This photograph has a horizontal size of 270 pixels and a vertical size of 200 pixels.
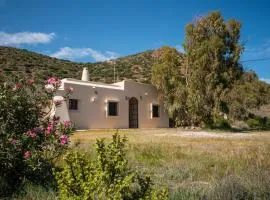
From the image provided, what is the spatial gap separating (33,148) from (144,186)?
231 cm

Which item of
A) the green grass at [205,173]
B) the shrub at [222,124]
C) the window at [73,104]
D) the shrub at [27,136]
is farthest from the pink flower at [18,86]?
the shrub at [222,124]

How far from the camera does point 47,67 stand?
51.0 meters

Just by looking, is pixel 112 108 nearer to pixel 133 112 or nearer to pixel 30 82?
pixel 133 112

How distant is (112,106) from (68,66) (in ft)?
106

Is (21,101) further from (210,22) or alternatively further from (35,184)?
(210,22)

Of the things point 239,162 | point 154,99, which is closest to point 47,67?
point 154,99

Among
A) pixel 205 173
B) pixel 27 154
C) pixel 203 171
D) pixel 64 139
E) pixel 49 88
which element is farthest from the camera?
pixel 203 171

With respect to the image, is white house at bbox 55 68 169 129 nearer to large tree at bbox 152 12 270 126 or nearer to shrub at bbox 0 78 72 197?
large tree at bbox 152 12 270 126

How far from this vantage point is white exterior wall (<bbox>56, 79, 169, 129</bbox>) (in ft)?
77.5

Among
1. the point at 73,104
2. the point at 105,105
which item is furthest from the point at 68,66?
the point at 73,104

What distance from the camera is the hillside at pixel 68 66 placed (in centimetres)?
4746

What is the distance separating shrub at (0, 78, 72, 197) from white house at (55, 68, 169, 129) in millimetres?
15921

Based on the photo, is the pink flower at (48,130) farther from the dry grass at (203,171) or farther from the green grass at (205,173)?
the dry grass at (203,171)

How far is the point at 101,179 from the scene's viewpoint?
3.22 meters
